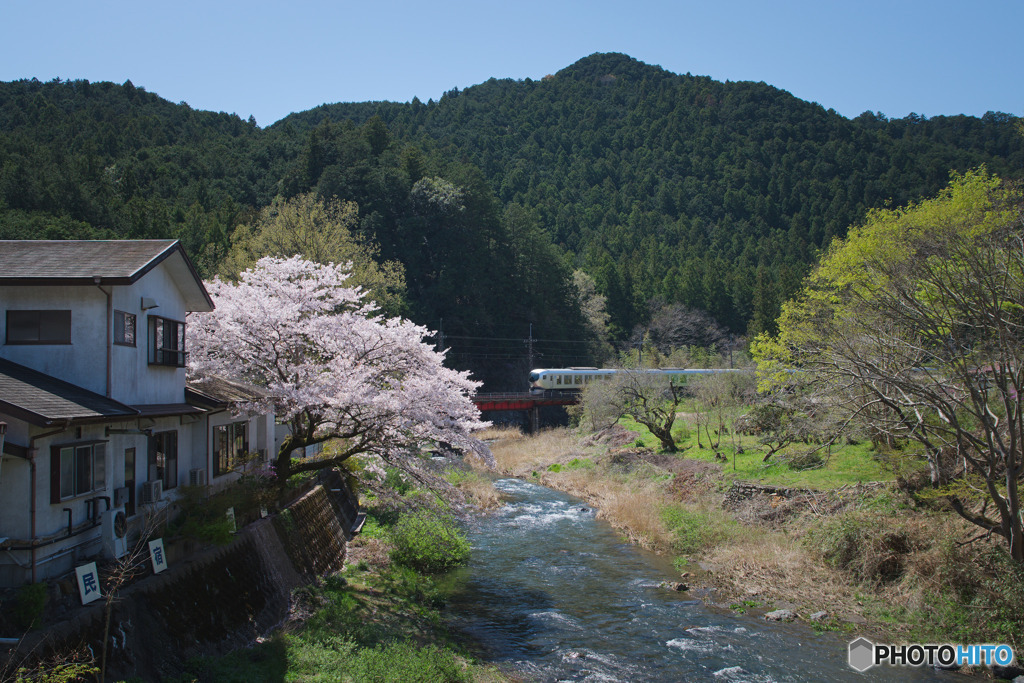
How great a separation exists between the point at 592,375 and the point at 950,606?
40092 mm

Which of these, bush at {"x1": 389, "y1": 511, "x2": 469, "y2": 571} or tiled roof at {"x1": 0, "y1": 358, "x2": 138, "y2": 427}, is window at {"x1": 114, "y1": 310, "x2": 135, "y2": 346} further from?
bush at {"x1": 389, "y1": 511, "x2": 469, "y2": 571}

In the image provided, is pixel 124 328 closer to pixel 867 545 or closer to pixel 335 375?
pixel 335 375

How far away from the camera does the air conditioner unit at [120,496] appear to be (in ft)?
37.2

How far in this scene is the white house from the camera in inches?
361

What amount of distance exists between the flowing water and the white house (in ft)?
22.0

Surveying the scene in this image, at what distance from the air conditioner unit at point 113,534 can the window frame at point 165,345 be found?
11.5 feet

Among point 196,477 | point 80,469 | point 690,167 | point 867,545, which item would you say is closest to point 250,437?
point 196,477

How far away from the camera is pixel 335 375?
50.4 feet

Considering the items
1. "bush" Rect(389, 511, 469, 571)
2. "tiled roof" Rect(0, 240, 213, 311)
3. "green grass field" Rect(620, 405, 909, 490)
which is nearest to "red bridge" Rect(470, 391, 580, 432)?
"green grass field" Rect(620, 405, 909, 490)

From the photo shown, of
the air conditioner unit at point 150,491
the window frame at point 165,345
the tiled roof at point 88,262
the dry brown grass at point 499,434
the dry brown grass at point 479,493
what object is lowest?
the dry brown grass at point 499,434

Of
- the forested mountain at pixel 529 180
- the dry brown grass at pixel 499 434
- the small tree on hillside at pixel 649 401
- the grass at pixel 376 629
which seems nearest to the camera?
the grass at pixel 376 629

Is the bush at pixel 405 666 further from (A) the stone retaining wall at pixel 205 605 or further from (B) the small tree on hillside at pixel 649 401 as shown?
(B) the small tree on hillside at pixel 649 401

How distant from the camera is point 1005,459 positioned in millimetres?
12008

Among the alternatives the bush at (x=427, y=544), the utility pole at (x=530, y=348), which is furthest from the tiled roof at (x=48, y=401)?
the utility pole at (x=530, y=348)
